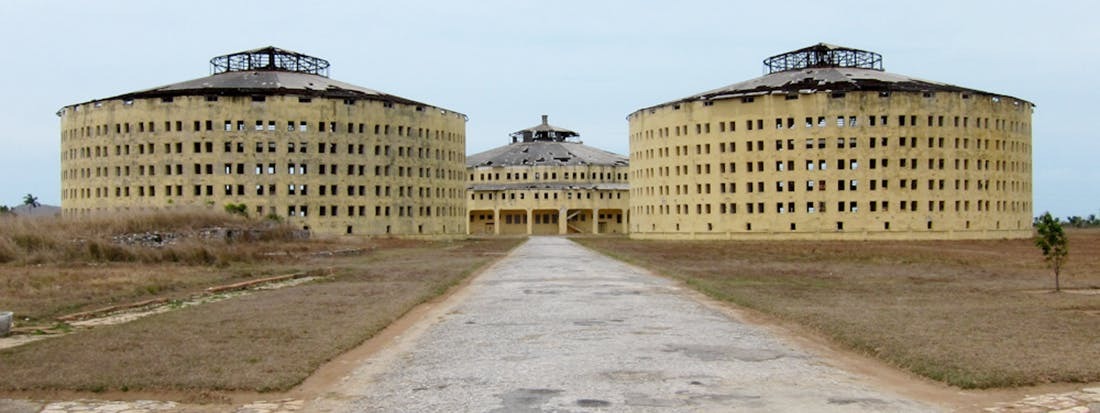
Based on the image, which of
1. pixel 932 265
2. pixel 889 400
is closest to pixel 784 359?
pixel 889 400

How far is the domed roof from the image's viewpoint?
13450cm

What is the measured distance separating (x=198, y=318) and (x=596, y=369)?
34.3ft

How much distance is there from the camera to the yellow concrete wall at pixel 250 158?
7988 centimetres

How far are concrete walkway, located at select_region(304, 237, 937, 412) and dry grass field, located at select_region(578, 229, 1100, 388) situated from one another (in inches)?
62.2

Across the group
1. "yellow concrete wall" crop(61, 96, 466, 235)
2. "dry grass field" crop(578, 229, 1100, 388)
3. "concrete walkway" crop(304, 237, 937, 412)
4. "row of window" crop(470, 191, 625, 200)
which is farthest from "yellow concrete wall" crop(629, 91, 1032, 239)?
"concrete walkway" crop(304, 237, 937, 412)

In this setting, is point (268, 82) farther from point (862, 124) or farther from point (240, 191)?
point (862, 124)

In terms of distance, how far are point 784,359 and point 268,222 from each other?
168 feet

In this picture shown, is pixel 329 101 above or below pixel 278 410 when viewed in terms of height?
above

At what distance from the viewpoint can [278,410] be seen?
10.1m

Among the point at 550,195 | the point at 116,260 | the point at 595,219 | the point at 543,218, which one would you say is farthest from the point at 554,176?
the point at 116,260

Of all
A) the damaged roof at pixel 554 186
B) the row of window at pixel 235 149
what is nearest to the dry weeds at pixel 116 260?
the row of window at pixel 235 149

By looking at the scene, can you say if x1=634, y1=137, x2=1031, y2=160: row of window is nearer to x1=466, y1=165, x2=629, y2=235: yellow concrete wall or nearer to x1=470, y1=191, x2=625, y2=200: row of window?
x1=470, y1=191, x2=625, y2=200: row of window

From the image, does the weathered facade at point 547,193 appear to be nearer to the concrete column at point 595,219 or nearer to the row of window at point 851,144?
the concrete column at point 595,219

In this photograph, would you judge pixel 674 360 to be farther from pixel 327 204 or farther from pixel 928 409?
pixel 327 204
